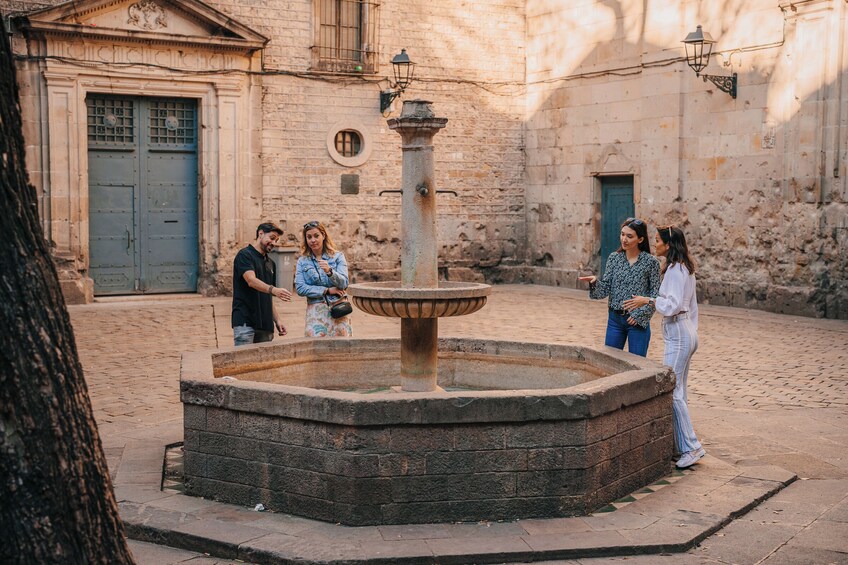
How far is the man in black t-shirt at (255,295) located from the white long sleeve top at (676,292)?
2.93 m

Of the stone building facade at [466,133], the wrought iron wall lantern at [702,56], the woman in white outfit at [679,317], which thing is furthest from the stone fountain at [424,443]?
the wrought iron wall lantern at [702,56]

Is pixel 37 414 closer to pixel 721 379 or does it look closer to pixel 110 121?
pixel 721 379

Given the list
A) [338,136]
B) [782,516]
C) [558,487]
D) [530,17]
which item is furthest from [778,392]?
[530,17]

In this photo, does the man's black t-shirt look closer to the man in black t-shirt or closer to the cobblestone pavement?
the man in black t-shirt

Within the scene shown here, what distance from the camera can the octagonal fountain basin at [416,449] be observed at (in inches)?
209

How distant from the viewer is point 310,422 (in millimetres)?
5410

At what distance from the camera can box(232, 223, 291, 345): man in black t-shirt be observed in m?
7.94

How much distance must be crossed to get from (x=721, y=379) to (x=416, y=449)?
219 inches

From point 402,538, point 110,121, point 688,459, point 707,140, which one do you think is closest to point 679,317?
point 688,459

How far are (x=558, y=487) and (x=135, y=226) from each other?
12897 mm

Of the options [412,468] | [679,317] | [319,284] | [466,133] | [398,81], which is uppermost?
[398,81]

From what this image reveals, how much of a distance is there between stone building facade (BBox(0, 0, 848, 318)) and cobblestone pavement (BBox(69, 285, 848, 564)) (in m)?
1.30

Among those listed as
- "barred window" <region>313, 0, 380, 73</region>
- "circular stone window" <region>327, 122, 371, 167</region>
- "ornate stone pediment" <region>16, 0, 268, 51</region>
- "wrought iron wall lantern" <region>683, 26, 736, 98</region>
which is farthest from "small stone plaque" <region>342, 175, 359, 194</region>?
"wrought iron wall lantern" <region>683, 26, 736, 98</region>

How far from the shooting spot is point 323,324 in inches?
325
